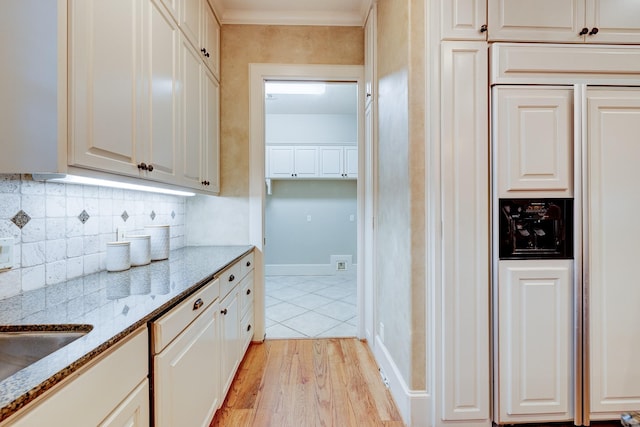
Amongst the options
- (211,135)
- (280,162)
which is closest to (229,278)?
(211,135)

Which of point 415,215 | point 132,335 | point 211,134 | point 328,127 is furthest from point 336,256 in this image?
point 132,335

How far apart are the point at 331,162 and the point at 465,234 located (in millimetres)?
3638

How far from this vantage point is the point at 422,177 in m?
1.52

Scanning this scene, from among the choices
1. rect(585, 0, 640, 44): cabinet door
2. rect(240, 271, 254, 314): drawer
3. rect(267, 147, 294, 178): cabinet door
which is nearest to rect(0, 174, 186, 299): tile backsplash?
rect(240, 271, 254, 314): drawer

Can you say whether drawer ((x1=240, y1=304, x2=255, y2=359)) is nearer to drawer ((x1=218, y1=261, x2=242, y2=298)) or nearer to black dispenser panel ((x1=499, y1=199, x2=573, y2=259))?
drawer ((x1=218, y1=261, x2=242, y2=298))

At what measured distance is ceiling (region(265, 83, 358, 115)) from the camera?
159 inches

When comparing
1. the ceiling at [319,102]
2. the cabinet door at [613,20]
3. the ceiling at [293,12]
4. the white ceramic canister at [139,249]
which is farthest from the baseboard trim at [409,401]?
the ceiling at [319,102]

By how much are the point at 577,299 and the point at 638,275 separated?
36 centimetres

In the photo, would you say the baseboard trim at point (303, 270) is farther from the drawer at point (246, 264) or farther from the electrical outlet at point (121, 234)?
the electrical outlet at point (121, 234)

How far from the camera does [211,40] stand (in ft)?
7.52

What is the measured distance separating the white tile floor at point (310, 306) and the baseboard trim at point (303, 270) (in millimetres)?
132

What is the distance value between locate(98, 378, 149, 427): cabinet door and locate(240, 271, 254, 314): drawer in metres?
1.16

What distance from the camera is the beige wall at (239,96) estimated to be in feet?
8.30

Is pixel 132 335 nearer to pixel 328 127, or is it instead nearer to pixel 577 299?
pixel 577 299
